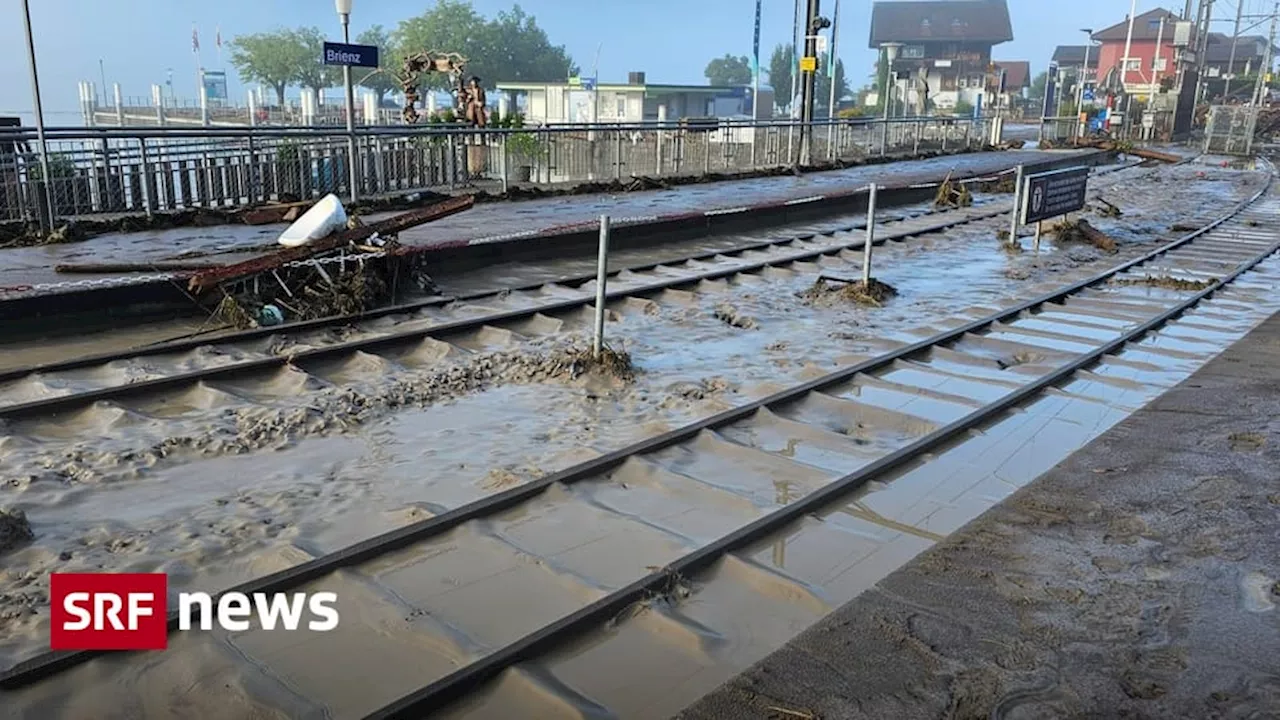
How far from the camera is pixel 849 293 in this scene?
12.4 m

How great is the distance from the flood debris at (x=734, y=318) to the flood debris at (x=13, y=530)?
7084 mm

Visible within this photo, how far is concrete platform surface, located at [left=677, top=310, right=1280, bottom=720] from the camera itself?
3.89 meters

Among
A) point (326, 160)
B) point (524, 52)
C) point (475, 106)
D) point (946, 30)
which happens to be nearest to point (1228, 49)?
point (946, 30)

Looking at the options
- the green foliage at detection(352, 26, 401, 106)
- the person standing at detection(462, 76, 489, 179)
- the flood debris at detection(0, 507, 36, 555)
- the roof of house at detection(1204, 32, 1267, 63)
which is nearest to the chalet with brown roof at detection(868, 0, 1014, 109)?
the roof of house at detection(1204, 32, 1267, 63)

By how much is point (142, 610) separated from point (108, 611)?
0.24 metres

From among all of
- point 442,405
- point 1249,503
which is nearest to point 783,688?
point 1249,503

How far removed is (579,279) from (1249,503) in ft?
28.3

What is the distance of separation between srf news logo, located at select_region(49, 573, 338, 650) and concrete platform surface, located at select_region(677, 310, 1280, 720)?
190 centimetres

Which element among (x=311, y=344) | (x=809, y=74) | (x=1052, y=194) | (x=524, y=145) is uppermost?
A: (x=809, y=74)

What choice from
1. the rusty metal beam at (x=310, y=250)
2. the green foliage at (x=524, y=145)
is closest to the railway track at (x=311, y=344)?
the rusty metal beam at (x=310, y=250)

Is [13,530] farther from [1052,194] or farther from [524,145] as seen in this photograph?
[524,145]

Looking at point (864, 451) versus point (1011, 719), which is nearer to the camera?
point (1011, 719)

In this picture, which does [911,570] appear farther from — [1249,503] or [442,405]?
[442,405]

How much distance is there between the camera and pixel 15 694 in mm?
3811
